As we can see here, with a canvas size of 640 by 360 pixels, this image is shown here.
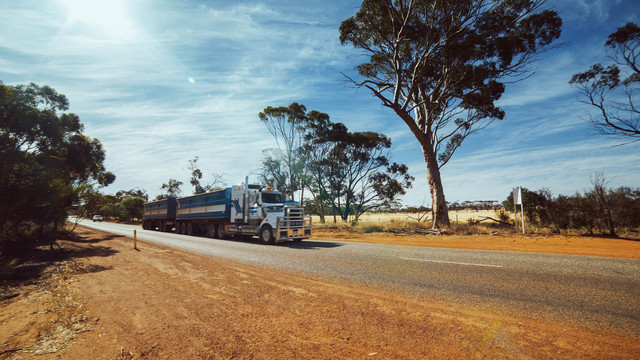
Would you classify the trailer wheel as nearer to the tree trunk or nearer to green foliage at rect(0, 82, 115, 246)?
green foliage at rect(0, 82, 115, 246)

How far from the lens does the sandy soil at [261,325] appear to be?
2887 millimetres

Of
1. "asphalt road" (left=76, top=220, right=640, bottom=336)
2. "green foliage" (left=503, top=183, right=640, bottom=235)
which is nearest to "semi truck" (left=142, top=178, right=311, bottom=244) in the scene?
"asphalt road" (left=76, top=220, right=640, bottom=336)

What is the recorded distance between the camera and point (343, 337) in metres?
3.19

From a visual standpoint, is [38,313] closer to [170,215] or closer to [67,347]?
[67,347]

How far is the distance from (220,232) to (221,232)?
156mm

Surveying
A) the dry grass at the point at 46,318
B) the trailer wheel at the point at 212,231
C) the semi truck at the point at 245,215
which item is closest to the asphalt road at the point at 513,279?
the dry grass at the point at 46,318

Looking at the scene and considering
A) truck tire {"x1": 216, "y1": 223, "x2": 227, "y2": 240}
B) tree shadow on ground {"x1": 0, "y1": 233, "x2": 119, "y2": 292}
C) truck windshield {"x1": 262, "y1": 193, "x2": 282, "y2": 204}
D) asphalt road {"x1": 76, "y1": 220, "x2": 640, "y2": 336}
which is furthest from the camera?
truck tire {"x1": 216, "y1": 223, "x2": 227, "y2": 240}

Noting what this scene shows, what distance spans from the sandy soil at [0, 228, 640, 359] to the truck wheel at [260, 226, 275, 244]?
8.08m

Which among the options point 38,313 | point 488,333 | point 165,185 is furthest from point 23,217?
point 165,185

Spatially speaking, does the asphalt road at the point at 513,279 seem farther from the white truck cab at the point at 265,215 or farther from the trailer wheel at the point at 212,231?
the trailer wheel at the point at 212,231

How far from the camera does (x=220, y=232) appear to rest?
712 inches

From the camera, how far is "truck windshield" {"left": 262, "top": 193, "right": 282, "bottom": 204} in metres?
15.4

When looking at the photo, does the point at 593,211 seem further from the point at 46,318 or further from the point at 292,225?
the point at 46,318

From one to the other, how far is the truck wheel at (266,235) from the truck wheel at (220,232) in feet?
14.0
